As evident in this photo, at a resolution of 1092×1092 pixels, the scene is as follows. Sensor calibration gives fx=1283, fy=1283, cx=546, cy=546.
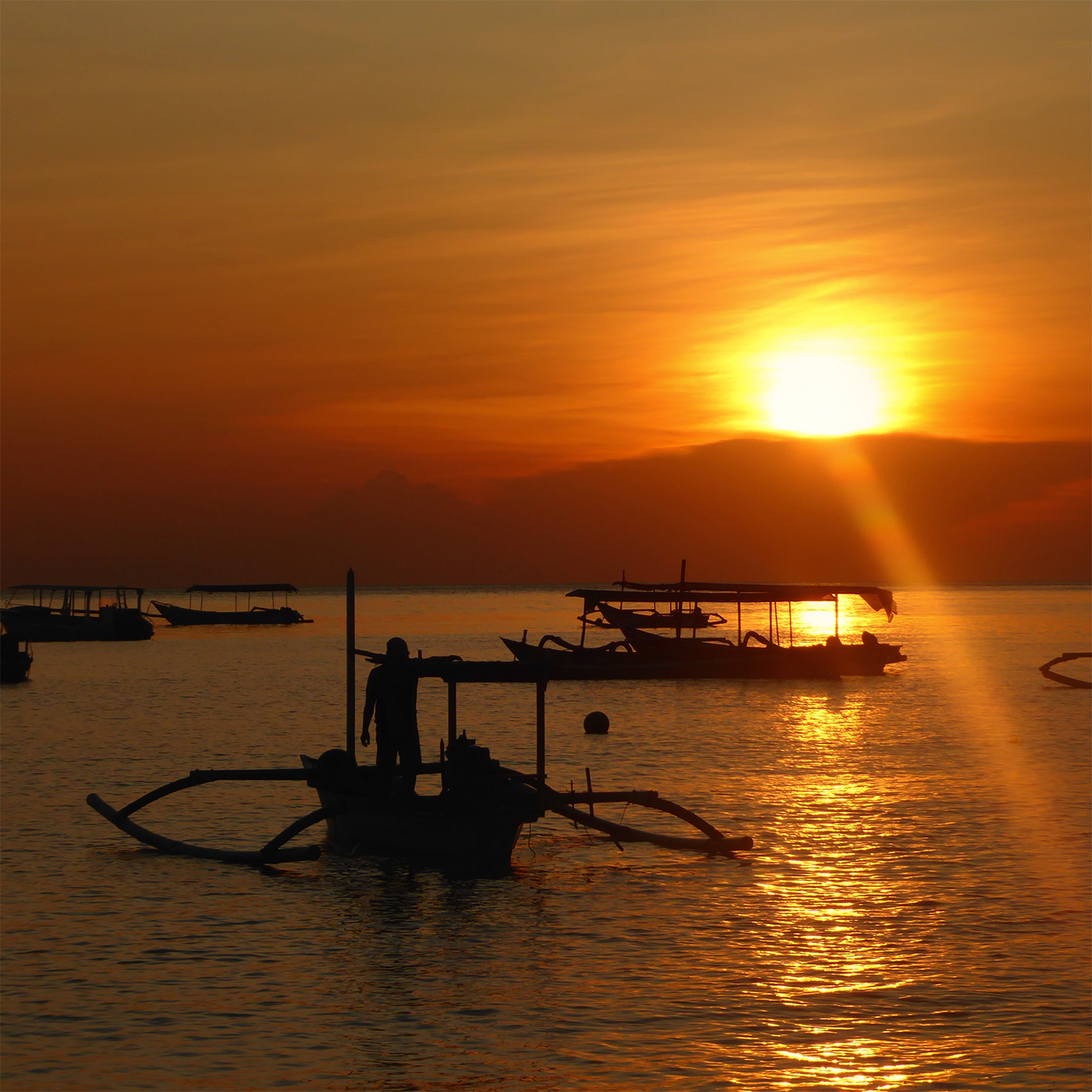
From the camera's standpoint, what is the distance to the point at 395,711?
19.5m

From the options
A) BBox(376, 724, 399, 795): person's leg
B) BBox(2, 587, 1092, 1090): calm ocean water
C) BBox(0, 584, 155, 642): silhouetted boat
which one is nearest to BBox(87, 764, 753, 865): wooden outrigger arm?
BBox(2, 587, 1092, 1090): calm ocean water

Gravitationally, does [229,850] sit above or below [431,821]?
below

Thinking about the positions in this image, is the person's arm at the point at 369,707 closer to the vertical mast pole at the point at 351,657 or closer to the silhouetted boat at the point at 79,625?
the vertical mast pole at the point at 351,657

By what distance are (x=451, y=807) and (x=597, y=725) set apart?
23.3 m

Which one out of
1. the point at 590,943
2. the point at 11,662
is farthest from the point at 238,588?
the point at 590,943

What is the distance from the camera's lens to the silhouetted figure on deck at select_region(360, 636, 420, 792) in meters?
19.3

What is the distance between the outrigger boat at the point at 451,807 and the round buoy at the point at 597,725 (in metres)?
20.2

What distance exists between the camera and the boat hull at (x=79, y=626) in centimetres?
10075

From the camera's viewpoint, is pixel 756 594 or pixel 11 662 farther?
pixel 11 662

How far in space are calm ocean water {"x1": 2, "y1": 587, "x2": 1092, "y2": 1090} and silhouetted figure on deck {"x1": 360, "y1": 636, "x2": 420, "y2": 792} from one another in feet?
5.55

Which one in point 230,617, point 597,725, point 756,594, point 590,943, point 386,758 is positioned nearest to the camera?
point 590,943

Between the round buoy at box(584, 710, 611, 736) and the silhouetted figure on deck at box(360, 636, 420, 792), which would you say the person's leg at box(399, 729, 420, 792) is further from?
the round buoy at box(584, 710, 611, 736)

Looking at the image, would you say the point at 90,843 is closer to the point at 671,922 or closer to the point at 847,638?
the point at 671,922

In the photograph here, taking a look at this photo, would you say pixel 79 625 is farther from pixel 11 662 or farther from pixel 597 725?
pixel 597 725
